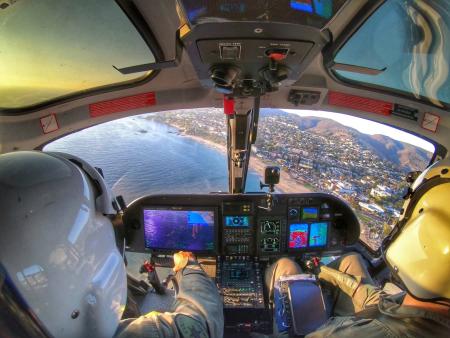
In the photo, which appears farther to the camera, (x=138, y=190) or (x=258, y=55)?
(x=138, y=190)

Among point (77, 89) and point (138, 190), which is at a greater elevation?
point (77, 89)

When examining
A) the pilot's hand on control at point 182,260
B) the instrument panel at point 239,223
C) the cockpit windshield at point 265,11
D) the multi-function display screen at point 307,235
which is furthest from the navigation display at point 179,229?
the cockpit windshield at point 265,11

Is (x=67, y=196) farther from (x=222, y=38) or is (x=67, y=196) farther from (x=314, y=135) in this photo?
(x=314, y=135)

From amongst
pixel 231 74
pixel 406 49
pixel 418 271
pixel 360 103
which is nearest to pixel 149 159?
pixel 231 74

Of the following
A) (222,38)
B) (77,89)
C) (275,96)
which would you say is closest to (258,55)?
(222,38)

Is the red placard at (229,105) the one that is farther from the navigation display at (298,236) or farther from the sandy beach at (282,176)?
the navigation display at (298,236)

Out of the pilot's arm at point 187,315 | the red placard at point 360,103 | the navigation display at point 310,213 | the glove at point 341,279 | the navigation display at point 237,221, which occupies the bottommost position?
the glove at point 341,279

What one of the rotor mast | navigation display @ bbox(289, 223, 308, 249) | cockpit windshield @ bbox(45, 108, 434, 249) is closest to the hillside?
cockpit windshield @ bbox(45, 108, 434, 249)
